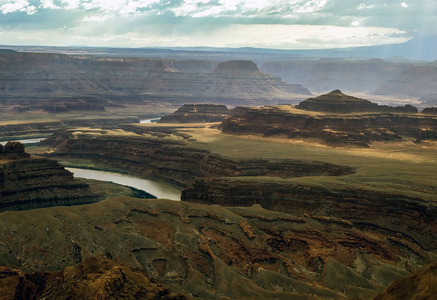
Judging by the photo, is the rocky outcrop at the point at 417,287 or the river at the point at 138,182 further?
the river at the point at 138,182

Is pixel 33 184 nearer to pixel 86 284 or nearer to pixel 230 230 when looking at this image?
pixel 230 230

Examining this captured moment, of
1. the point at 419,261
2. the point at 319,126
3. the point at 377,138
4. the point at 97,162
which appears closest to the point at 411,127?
the point at 377,138

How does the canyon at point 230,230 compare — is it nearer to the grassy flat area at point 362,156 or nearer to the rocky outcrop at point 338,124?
the grassy flat area at point 362,156

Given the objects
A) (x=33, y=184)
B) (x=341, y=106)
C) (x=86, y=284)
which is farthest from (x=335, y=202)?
(x=341, y=106)

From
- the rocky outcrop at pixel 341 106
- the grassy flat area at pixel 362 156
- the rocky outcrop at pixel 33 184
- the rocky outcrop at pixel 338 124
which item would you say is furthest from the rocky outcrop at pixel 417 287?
the rocky outcrop at pixel 341 106

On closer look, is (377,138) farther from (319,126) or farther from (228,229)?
(228,229)

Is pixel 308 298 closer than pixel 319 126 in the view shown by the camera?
Yes

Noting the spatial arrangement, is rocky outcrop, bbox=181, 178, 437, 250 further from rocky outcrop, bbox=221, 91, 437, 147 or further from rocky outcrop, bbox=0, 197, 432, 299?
rocky outcrop, bbox=221, 91, 437, 147
